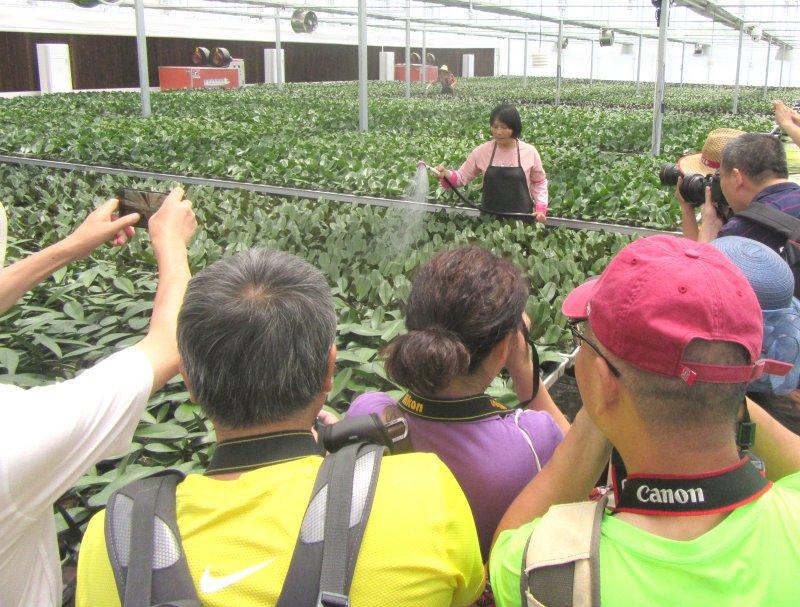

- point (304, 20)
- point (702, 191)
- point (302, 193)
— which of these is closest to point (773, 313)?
point (702, 191)

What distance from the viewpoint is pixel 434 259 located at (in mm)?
2039

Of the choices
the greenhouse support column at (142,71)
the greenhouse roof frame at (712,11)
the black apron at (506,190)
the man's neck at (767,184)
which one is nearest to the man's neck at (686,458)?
the man's neck at (767,184)

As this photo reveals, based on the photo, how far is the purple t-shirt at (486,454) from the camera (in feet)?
6.07

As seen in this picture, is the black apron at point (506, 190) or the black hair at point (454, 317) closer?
the black hair at point (454, 317)

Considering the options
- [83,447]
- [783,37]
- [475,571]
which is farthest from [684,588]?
[783,37]

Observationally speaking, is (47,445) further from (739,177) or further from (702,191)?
(702,191)

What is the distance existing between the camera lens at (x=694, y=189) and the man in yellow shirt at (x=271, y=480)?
2.51m

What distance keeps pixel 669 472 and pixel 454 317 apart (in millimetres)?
757

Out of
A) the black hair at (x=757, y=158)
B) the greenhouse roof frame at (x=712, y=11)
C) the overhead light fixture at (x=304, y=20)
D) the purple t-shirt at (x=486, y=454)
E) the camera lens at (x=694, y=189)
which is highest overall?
the overhead light fixture at (x=304, y=20)

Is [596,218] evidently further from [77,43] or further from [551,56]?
[551,56]

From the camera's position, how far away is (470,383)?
75.1 inches

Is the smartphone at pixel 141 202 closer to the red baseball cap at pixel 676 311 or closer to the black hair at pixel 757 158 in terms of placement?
the red baseball cap at pixel 676 311

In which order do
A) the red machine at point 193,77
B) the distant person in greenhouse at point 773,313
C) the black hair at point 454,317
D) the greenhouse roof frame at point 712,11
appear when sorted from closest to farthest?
the black hair at point 454,317 < the distant person in greenhouse at point 773,313 < the greenhouse roof frame at point 712,11 < the red machine at point 193,77

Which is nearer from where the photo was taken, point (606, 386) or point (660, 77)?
point (606, 386)
